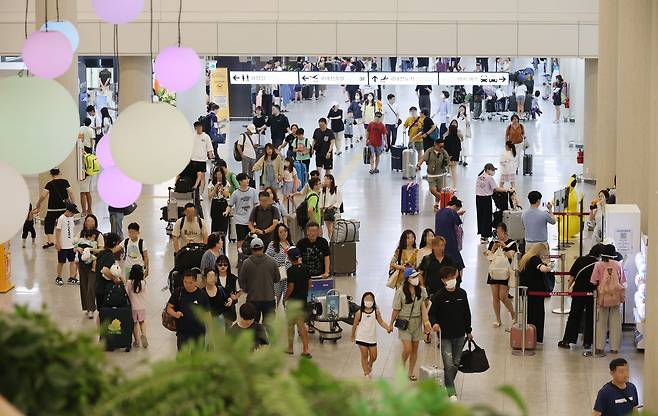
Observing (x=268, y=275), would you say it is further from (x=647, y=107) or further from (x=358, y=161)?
(x=358, y=161)

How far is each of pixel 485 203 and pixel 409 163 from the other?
847 centimetres

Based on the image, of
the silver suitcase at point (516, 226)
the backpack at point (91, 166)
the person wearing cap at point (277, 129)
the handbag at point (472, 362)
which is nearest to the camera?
the handbag at point (472, 362)

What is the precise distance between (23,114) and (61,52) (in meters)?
2.03

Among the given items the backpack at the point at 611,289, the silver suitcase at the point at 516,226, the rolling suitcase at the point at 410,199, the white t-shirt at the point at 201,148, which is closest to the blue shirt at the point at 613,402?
the backpack at the point at 611,289

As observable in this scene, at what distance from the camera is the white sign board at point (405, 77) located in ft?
104

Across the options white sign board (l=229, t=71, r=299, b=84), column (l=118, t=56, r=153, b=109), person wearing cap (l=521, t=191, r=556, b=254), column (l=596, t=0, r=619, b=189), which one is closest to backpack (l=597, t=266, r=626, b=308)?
person wearing cap (l=521, t=191, r=556, b=254)

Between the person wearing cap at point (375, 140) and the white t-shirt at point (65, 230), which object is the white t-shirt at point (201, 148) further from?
the person wearing cap at point (375, 140)

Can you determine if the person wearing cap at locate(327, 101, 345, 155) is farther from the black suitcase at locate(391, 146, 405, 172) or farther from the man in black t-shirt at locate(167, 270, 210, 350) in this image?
the man in black t-shirt at locate(167, 270, 210, 350)

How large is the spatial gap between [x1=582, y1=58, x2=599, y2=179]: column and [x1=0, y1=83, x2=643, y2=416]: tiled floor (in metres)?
0.82

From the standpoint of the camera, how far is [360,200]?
26438mm

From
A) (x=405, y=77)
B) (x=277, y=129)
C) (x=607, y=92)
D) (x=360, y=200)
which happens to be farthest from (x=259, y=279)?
(x=405, y=77)

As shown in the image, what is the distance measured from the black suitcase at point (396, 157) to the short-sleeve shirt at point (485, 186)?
8.94 metres

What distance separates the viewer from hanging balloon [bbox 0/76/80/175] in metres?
6.33

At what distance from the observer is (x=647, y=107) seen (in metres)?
18.6
